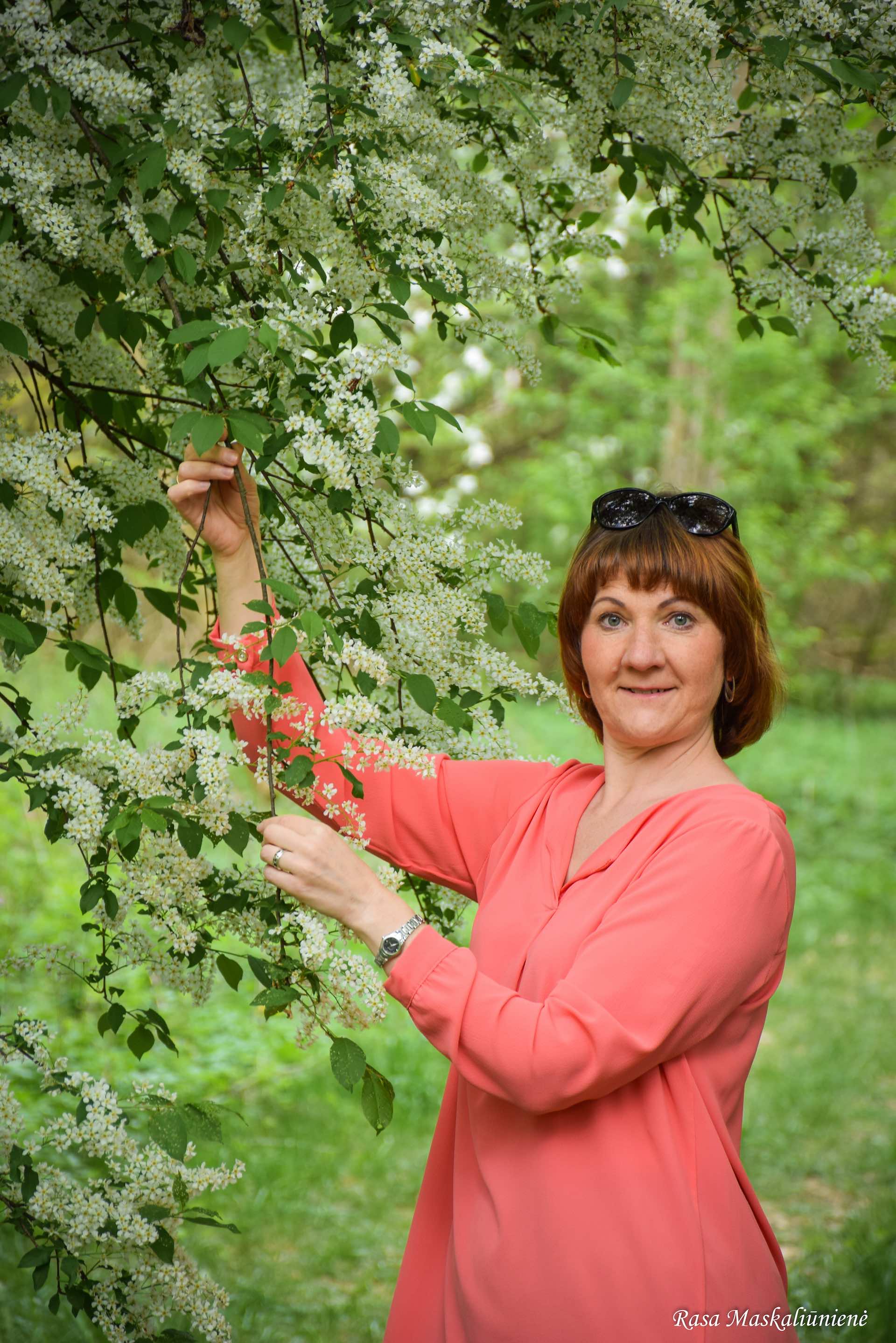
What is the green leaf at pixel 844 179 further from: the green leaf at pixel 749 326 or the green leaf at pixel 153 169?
the green leaf at pixel 153 169

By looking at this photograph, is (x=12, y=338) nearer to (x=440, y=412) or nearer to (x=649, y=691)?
(x=440, y=412)

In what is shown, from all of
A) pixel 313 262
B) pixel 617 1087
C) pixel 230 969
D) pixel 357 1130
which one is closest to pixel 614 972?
pixel 617 1087

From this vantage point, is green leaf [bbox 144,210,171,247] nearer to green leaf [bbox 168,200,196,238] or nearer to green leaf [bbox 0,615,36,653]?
green leaf [bbox 168,200,196,238]

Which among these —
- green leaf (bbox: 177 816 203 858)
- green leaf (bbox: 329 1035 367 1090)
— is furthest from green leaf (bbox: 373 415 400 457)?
green leaf (bbox: 329 1035 367 1090)

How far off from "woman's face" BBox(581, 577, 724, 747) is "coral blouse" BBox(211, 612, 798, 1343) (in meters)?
0.14

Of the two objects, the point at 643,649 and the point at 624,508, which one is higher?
the point at 624,508

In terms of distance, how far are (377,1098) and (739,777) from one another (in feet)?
28.2

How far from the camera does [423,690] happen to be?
6.07 ft

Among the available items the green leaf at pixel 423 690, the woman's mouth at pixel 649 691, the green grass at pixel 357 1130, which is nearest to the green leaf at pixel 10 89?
the green leaf at pixel 423 690

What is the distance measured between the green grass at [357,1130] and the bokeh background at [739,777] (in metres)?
Result: 0.01

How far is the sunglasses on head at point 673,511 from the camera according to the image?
1889 millimetres

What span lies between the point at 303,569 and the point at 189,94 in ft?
2.69

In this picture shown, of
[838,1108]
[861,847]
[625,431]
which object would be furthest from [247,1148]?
[625,431]

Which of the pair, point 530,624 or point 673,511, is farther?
point 530,624
